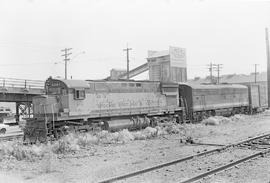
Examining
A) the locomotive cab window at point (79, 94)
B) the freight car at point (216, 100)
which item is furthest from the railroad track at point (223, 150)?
the freight car at point (216, 100)

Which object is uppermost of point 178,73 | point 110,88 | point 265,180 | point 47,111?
point 178,73

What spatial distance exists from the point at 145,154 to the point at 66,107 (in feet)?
20.0

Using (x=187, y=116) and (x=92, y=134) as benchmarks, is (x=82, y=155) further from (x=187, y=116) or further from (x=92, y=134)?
(x=187, y=116)

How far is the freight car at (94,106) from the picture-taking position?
600 inches

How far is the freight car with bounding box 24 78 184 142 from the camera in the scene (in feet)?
50.0

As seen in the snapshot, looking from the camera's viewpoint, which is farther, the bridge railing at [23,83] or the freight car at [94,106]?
the bridge railing at [23,83]

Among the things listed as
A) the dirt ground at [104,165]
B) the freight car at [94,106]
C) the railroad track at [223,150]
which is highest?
the freight car at [94,106]

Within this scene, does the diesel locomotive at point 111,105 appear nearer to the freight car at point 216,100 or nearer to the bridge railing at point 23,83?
the freight car at point 216,100

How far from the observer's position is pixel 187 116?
942 inches

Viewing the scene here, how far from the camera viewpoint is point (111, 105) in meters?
18.0

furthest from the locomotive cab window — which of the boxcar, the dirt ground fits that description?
the boxcar

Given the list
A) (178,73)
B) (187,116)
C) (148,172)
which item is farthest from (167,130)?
(178,73)

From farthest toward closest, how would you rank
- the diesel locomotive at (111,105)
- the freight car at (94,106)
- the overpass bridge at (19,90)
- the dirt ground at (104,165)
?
the overpass bridge at (19,90) < the diesel locomotive at (111,105) < the freight car at (94,106) < the dirt ground at (104,165)

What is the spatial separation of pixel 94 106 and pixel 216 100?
13.8 m
